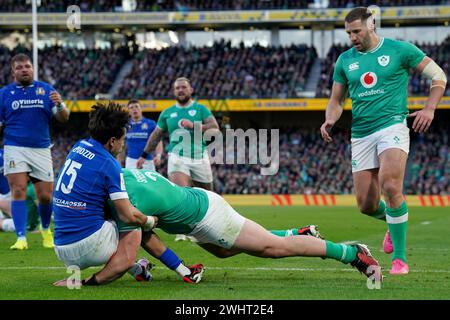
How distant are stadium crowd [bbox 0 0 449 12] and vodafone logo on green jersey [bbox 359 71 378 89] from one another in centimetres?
3503

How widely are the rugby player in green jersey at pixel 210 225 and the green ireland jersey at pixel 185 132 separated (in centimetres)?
570

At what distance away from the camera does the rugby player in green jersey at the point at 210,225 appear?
6.77m

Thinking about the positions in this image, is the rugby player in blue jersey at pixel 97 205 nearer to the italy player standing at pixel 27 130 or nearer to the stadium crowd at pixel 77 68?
the italy player standing at pixel 27 130

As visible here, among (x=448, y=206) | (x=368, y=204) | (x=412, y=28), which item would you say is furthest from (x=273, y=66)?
(x=368, y=204)

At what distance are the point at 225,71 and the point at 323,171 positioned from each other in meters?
8.50

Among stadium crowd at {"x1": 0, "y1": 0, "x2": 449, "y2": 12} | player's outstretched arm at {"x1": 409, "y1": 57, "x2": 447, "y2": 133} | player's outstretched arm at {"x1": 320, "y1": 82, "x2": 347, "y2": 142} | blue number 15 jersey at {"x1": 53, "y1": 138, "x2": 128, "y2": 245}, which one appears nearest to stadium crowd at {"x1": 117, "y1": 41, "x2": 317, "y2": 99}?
stadium crowd at {"x1": 0, "y1": 0, "x2": 449, "y2": 12}

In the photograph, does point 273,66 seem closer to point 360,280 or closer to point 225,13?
point 225,13

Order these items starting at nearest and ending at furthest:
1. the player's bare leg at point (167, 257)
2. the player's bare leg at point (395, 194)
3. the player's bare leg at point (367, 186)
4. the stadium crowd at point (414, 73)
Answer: the player's bare leg at point (167, 257) → the player's bare leg at point (395, 194) → the player's bare leg at point (367, 186) → the stadium crowd at point (414, 73)

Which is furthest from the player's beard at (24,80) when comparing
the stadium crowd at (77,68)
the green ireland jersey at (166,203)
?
the stadium crowd at (77,68)

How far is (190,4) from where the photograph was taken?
1799 inches

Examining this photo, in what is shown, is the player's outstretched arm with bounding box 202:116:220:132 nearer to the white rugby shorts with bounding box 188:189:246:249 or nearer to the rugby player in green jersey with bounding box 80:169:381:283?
the rugby player in green jersey with bounding box 80:169:381:283

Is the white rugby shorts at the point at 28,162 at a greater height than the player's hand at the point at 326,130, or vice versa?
the player's hand at the point at 326,130

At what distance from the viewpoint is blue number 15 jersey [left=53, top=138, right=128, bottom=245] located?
6.60 meters

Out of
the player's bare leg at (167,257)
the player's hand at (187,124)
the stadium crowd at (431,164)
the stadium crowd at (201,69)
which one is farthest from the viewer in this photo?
the stadium crowd at (201,69)
